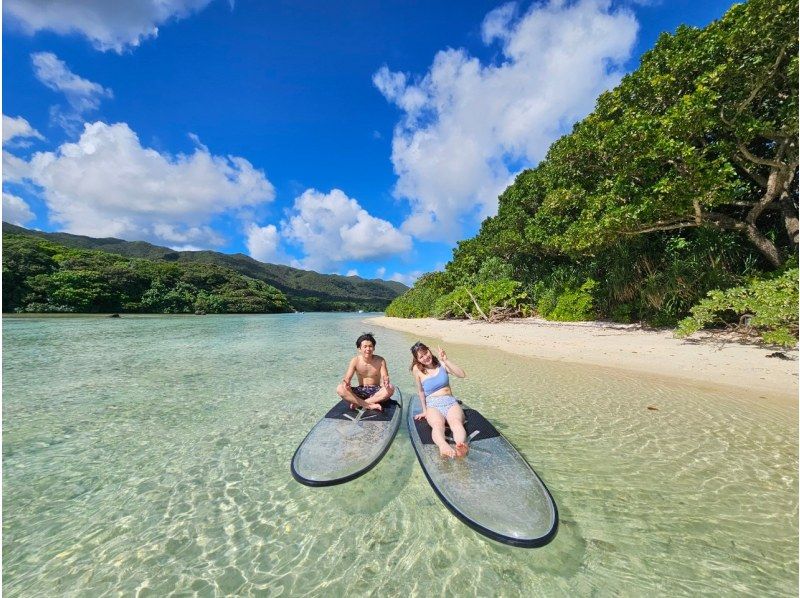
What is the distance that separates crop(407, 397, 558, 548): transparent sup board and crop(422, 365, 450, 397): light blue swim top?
0.74 meters

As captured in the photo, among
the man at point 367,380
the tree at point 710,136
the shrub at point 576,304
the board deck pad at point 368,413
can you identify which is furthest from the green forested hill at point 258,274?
the board deck pad at point 368,413

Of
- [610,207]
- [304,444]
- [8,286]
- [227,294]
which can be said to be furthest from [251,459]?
[227,294]

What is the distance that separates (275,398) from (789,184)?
17954mm

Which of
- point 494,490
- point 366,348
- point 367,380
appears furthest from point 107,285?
point 494,490

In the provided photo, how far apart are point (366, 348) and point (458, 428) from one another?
2.28m

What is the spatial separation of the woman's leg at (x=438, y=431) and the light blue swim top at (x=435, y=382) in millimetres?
371

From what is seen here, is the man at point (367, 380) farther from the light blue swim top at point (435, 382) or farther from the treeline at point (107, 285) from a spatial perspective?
the treeline at point (107, 285)

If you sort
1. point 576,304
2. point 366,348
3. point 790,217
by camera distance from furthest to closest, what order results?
point 576,304 → point 790,217 → point 366,348

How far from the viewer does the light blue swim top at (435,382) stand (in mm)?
5035

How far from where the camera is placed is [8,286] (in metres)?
47.7

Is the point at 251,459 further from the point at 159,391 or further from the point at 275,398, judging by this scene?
the point at 159,391

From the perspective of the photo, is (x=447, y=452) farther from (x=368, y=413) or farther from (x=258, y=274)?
(x=258, y=274)

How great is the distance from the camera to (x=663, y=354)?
10.1 meters

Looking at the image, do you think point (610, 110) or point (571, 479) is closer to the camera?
point (571, 479)
